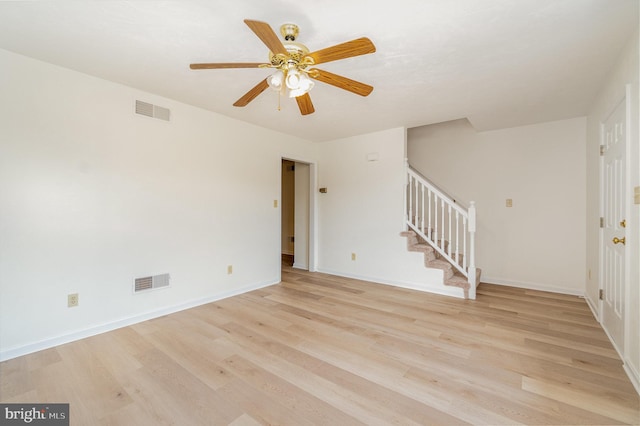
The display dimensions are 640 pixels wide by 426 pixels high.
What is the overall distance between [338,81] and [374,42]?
0.44m

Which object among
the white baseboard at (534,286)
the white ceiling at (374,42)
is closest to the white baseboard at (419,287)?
the white baseboard at (534,286)

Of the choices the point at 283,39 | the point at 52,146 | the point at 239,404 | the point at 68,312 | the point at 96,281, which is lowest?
the point at 239,404

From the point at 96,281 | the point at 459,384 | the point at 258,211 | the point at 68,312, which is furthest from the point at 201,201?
the point at 459,384

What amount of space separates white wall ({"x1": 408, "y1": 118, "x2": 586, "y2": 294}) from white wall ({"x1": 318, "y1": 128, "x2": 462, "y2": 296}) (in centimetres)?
105

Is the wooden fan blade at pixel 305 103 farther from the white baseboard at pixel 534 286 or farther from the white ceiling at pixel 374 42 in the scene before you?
the white baseboard at pixel 534 286

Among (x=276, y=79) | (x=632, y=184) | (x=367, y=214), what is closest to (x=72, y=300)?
(x=276, y=79)

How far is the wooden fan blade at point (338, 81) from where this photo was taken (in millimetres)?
1908

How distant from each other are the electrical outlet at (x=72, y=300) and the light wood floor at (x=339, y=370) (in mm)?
343

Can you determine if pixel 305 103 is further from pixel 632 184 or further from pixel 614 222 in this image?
pixel 614 222

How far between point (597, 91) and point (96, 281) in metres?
5.48

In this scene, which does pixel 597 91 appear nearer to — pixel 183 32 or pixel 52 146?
pixel 183 32

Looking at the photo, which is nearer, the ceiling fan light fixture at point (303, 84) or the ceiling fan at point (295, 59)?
the ceiling fan at point (295, 59)

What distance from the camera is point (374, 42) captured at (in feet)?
6.84

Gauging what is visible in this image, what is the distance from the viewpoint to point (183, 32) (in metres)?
1.97
